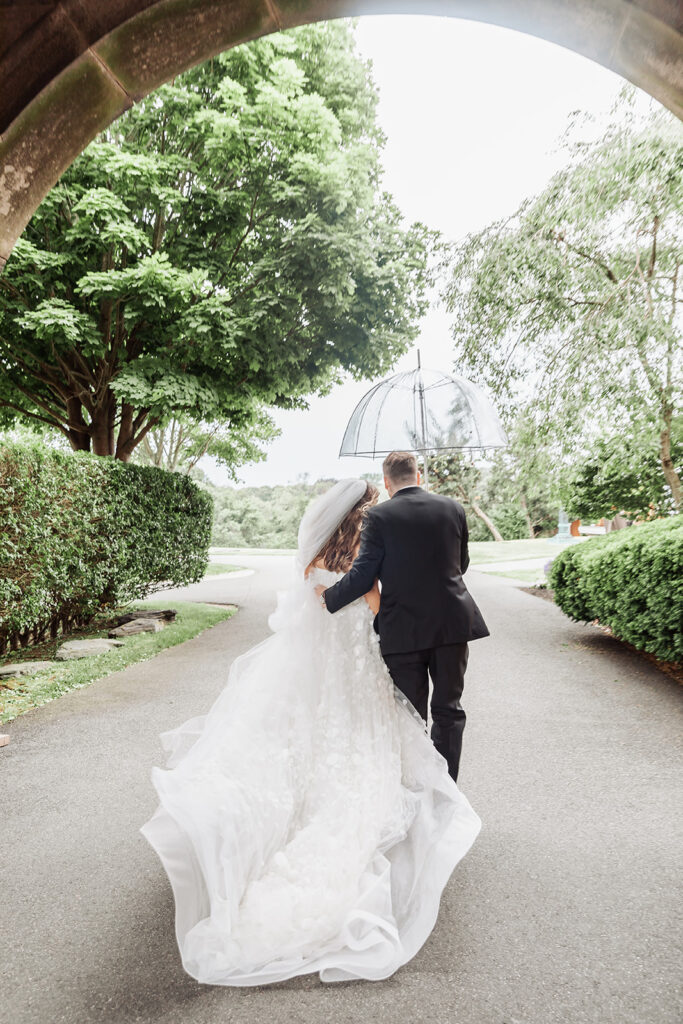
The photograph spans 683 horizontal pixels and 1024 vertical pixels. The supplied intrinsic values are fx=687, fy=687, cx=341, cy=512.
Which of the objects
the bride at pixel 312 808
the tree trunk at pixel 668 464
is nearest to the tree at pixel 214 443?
the tree trunk at pixel 668 464

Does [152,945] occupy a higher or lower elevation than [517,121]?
lower

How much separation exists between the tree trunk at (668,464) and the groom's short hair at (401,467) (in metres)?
7.18

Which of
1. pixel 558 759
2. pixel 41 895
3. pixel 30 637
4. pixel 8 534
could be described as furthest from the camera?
pixel 30 637

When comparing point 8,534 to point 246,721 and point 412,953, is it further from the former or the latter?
point 412,953

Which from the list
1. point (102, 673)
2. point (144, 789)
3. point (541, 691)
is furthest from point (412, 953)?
point (102, 673)

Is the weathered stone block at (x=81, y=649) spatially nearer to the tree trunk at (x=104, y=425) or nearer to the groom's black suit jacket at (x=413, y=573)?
the tree trunk at (x=104, y=425)

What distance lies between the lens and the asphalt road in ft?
8.01

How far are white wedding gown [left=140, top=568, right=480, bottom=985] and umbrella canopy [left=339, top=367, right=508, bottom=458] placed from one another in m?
4.46

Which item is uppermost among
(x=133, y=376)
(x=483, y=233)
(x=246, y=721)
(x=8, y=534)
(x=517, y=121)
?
(x=517, y=121)

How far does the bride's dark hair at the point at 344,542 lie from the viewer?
147 inches

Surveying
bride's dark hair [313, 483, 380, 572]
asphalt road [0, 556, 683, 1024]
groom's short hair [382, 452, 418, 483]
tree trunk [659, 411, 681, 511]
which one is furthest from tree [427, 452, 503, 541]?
bride's dark hair [313, 483, 380, 572]

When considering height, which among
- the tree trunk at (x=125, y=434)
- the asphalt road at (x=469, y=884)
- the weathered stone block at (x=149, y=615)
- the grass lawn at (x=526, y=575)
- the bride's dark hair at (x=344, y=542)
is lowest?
the asphalt road at (x=469, y=884)

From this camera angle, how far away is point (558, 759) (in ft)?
16.6

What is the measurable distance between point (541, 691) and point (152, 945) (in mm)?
5101
